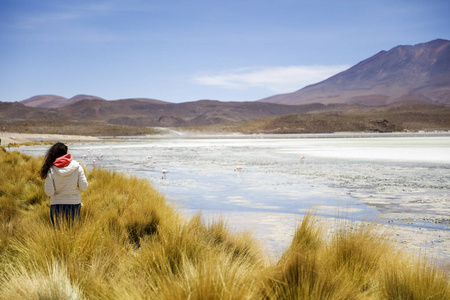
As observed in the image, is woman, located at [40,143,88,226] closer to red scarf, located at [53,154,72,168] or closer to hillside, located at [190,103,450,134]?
red scarf, located at [53,154,72,168]

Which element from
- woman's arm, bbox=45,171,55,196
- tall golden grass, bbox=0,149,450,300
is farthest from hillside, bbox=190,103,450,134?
tall golden grass, bbox=0,149,450,300

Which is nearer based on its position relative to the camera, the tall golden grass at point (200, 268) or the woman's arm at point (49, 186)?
the tall golden grass at point (200, 268)

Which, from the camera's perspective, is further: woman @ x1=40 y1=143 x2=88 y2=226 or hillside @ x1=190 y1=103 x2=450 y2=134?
hillside @ x1=190 y1=103 x2=450 y2=134

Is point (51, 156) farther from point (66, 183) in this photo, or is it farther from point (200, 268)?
point (200, 268)

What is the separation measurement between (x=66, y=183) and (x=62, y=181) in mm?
43

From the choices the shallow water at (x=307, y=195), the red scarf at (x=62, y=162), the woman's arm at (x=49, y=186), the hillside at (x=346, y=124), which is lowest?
the shallow water at (x=307, y=195)

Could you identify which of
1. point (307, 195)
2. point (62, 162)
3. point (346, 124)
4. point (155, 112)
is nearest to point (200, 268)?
point (62, 162)

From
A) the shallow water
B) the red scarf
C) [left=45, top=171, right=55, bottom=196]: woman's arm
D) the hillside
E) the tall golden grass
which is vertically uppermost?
the hillside

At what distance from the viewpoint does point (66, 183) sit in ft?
13.5

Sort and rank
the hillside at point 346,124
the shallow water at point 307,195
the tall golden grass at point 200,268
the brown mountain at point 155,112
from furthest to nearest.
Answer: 1. the brown mountain at point 155,112
2. the hillside at point 346,124
3. the shallow water at point 307,195
4. the tall golden grass at point 200,268

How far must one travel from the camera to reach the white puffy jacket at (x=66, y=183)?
13.2 feet

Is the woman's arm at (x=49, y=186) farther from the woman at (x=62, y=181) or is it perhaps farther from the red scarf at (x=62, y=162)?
the red scarf at (x=62, y=162)

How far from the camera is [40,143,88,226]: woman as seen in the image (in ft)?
13.2

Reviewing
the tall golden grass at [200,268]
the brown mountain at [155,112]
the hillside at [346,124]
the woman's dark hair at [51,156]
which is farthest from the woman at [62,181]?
the brown mountain at [155,112]
